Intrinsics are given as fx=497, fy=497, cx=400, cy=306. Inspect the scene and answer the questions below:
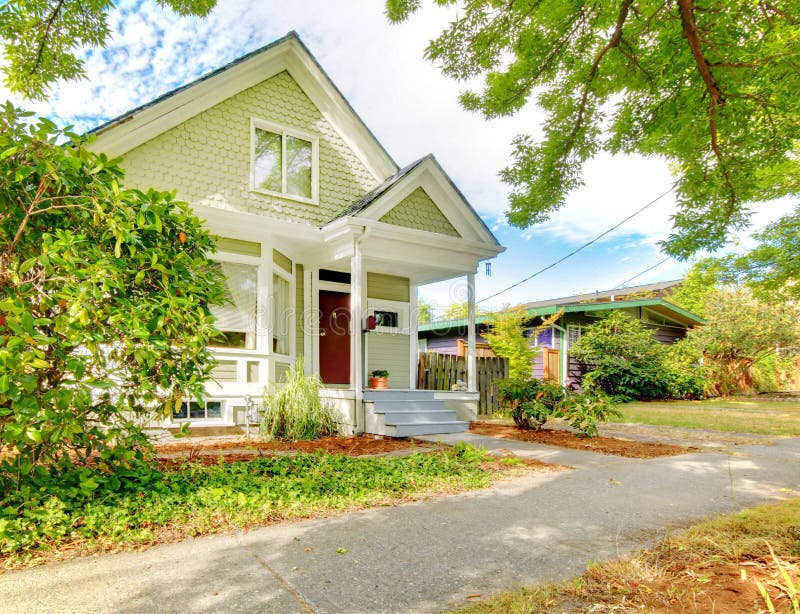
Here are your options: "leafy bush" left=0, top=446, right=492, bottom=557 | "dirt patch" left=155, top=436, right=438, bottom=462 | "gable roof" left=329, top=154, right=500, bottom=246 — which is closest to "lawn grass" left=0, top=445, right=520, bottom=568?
"leafy bush" left=0, top=446, right=492, bottom=557

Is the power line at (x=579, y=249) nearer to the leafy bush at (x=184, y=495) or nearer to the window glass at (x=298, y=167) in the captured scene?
the window glass at (x=298, y=167)

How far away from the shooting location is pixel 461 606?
2.18 meters

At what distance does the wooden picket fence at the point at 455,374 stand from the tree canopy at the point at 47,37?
26.3ft

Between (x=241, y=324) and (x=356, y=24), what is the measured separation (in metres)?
6.19

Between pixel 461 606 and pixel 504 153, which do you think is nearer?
pixel 461 606

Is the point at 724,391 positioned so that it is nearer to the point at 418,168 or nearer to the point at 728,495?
the point at 418,168

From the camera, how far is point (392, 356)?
11.3 meters

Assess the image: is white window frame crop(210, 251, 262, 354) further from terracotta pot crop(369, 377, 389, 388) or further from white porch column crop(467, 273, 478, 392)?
white porch column crop(467, 273, 478, 392)

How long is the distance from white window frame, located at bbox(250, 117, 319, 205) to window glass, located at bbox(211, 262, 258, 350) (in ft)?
5.36

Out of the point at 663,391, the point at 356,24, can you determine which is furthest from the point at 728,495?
the point at 663,391

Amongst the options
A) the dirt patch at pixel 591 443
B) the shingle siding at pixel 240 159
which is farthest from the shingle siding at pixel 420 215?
the dirt patch at pixel 591 443

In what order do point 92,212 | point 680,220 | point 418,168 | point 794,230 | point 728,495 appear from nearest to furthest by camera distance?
point 92,212, point 728,495, point 680,220, point 418,168, point 794,230

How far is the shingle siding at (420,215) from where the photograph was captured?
30.3 ft

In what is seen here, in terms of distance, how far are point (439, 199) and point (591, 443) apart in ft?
17.3
